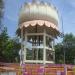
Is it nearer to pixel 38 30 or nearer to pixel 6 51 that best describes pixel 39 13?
pixel 38 30

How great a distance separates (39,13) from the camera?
24922 mm

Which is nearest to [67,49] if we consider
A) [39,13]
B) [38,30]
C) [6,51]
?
[6,51]

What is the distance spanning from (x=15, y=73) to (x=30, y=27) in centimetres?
747

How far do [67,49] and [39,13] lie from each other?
19.8m

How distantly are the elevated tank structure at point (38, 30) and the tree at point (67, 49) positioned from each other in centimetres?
1238

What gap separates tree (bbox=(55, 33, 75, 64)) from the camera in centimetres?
3953

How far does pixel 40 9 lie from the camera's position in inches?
985

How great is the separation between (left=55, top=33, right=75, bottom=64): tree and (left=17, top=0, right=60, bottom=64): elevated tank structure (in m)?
12.4

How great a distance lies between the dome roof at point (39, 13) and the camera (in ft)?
81.7

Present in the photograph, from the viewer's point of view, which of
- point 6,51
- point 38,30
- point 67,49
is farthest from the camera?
point 67,49

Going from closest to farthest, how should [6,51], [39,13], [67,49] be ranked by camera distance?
[39,13] < [6,51] < [67,49]

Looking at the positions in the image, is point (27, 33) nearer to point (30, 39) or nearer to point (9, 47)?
point (30, 39)

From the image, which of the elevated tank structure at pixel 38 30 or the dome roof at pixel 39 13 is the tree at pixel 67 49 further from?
the dome roof at pixel 39 13

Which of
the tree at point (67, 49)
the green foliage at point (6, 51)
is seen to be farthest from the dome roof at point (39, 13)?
the tree at point (67, 49)
